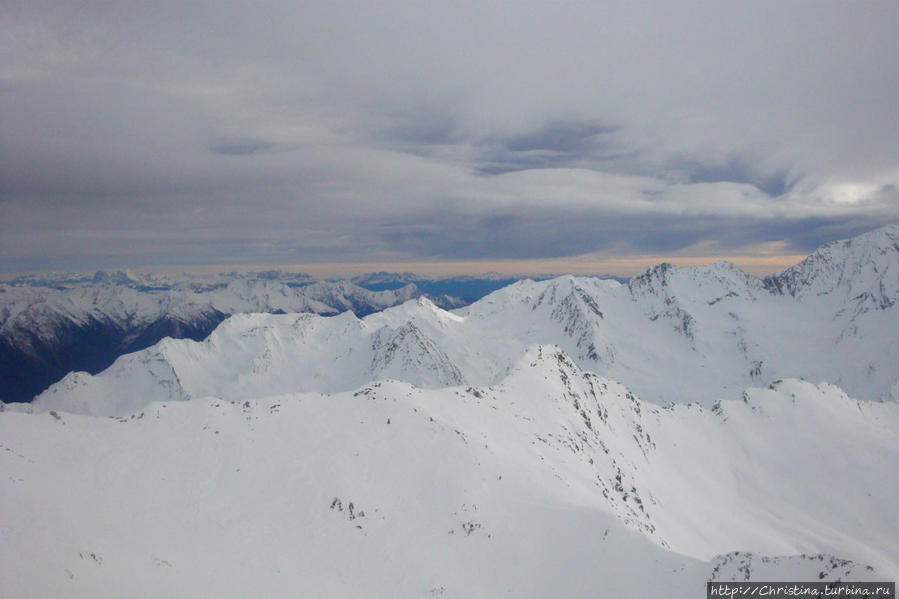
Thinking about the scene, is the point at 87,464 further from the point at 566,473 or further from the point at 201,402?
the point at 566,473

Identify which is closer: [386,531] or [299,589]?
[299,589]

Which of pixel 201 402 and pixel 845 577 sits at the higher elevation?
pixel 201 402

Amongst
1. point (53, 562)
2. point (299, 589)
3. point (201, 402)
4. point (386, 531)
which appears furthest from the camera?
point (201, 402)

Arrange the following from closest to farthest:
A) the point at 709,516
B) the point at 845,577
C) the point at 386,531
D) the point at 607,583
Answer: the point at 845,577 < the point at 607,583 < the point at 386,531 < the point at 709,516

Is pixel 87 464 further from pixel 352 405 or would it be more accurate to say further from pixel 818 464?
pixel 818 464

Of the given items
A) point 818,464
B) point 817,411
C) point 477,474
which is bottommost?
point 818,464

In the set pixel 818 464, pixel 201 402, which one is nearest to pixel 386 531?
pixel 201 402
